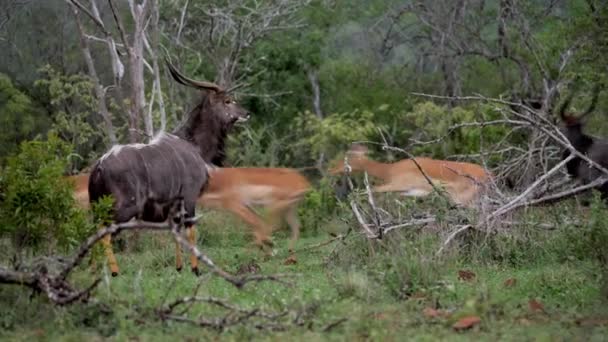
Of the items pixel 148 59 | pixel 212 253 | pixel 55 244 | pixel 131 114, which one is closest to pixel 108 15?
pixel 148 59

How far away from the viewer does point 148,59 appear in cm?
1916

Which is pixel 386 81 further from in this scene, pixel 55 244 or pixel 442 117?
pixel 55 244

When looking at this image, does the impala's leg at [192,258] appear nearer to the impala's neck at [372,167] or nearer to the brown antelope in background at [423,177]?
the brown antelope in background at [423,177]

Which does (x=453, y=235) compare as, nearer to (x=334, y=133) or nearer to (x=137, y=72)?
(x=137, y=72)

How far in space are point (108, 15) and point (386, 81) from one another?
5.22 m

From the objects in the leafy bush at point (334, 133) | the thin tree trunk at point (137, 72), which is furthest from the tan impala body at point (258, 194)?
the leafy bush at point (334, 133)

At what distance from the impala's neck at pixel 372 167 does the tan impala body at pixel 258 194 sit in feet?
3.61

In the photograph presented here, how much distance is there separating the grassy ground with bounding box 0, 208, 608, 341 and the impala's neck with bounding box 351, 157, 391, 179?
3341mm

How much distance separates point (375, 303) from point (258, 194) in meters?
4.76

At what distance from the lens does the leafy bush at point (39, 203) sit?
7.87 m

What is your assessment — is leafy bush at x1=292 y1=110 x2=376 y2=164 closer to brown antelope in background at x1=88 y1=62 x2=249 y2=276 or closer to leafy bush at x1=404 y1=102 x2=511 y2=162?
leafy bush at x1=404 y1=102 x2=511 y2=162

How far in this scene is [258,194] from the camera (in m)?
12.0

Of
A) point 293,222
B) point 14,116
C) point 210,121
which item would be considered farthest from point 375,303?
point 14,116

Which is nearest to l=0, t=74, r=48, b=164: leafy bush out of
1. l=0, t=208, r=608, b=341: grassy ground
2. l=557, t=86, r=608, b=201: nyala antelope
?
l=0, t=208, r=608, b=341: grassy ground
